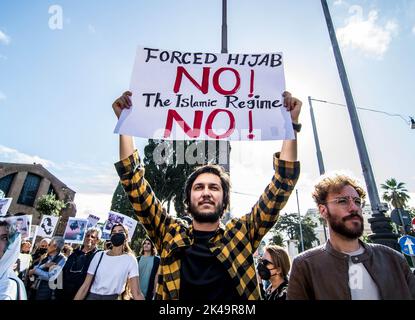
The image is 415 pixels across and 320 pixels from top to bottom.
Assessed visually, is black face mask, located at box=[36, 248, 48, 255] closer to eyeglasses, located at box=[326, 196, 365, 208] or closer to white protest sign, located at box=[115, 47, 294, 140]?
white protest sign, located at box=[115, 47, 294, 140]

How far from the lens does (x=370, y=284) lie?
1.83 meters

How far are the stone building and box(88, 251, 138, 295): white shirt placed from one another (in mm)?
39827

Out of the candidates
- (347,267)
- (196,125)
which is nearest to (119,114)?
(196,125)

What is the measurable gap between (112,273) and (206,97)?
2638mm

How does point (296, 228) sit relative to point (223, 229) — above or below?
above

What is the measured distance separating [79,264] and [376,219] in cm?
556

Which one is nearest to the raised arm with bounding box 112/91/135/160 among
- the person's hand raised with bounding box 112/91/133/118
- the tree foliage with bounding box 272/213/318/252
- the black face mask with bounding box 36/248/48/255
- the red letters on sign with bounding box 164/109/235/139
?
the person's hand raised with bounding box 112/91/133/118

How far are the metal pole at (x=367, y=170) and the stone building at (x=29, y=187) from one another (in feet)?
135

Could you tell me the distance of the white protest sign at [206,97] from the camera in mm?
2371

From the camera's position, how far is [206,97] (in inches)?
102

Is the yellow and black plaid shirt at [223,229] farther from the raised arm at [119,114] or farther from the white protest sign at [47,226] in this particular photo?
the white protest sign at [47,226]

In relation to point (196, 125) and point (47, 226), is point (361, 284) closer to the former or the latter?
point (196, 125)

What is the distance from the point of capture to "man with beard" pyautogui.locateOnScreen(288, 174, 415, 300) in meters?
1.81
